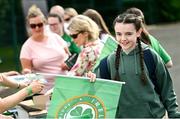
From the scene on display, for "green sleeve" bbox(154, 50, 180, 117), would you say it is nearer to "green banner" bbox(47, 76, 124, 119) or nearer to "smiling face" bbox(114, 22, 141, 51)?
"smiling face" bbox(114, 22, 141, 51)

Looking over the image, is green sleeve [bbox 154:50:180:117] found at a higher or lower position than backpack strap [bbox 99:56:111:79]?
lower

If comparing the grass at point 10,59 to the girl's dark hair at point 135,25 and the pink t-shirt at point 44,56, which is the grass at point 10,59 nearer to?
the pink t-shirt at point 44,56

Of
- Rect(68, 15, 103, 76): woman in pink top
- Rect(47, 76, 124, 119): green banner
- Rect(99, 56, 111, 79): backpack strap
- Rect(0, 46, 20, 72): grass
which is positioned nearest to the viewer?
Rect(47, 76, 124, 119): green banner

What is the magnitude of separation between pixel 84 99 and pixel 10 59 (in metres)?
9.64

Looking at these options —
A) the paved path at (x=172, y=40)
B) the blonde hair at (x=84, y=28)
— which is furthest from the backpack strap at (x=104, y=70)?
the paved path at (x=172, y=40)

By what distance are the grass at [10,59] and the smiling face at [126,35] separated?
8647mm

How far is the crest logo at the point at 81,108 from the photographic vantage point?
3598 mm

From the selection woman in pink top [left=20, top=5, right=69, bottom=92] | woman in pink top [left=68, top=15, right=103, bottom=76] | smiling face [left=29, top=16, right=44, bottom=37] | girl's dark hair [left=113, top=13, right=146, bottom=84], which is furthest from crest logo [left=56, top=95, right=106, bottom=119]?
smiling face [left=29, top=16, right=44, bottom=37]

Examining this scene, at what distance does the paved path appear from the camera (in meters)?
11.6

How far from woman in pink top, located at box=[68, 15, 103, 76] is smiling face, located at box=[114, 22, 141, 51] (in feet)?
4.22

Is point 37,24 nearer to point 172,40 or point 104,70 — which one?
point 104,70

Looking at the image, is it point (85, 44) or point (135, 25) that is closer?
point (135, 25)

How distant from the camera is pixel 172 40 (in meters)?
17.9

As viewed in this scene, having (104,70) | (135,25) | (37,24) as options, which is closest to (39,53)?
(37,24)
